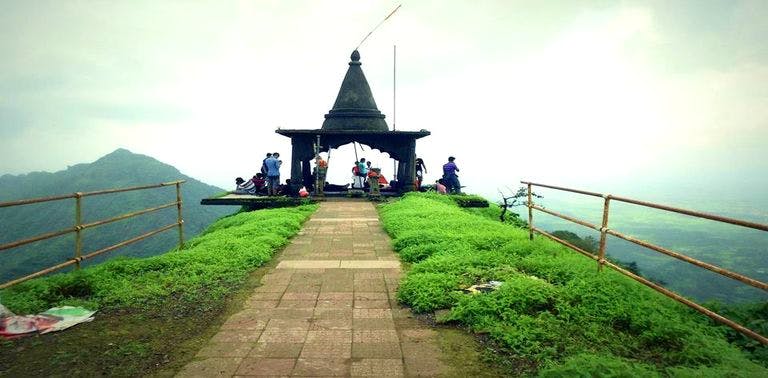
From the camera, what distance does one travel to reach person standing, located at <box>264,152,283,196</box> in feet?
51.0

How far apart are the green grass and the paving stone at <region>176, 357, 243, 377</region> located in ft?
6.55

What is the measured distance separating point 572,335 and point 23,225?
13574 centimetres

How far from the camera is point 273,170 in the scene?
614 inches

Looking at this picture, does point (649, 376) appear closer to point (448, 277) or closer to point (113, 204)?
point (448, 277)

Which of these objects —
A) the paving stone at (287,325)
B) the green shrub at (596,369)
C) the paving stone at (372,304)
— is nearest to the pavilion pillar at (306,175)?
the paving stone at (372,304)

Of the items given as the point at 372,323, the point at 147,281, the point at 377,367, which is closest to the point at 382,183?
the point at 147,281

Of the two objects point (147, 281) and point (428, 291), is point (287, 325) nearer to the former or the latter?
point (428, 291)

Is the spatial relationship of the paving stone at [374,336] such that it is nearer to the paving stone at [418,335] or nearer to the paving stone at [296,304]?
the paving stone at [418,335]

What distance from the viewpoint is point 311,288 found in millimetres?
5363

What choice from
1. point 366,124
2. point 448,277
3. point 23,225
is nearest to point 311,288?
point 448,277

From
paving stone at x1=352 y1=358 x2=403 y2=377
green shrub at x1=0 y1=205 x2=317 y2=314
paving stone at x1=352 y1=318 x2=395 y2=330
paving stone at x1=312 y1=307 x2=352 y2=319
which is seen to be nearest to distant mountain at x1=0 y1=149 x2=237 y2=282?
green shrub at x1=0 y1=205 x2=317 y2=314

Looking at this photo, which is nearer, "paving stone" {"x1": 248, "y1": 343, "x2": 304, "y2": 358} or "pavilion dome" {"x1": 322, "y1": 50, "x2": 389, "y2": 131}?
"paving stone" {"x1": 248, "y1": 343, "x2": 304, "y2": 358}

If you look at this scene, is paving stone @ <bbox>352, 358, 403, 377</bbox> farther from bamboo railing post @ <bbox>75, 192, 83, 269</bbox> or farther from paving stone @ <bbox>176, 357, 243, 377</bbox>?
bamboo railing post @ <bbox>75, 192, 83, 269</bbox>

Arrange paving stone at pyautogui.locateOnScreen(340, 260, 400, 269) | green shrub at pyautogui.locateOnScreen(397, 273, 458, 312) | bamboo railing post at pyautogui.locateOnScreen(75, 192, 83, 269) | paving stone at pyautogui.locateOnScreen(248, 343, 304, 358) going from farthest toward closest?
paving stone at pyautogui.locateOnScreen(340, 260, 400, 269) < bamboo railing post at pyautogui.locateOnScreen(75, 192, 83, 269) < green shrub at pyautogui.locateOnScreen(397, 273, 458, 312) < paving stone at pyautogui.locateOnScreen(248, 343, 304, 358)
